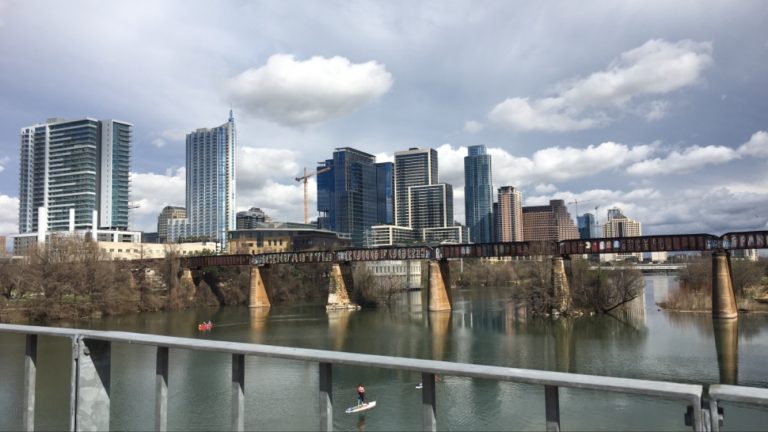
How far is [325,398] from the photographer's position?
172 inches

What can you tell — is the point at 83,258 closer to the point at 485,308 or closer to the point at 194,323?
the point at 194,323

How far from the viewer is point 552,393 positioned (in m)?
3.67

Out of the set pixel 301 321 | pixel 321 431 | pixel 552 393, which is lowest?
pixel 301 321

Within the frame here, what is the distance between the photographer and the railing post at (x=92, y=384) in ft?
17.4

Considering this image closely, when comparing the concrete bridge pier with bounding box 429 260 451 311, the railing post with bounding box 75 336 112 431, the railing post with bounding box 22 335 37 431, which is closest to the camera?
the railing post with bounding box 75 336 112 431

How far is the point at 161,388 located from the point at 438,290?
229ft

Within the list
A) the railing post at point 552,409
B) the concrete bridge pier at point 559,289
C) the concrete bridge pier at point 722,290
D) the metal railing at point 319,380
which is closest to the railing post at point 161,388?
the metal railing at point 319,380

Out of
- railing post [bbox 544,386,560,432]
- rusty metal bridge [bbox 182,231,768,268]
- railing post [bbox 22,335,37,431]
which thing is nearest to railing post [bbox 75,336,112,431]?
railing post [bbox 22,335,37,431]

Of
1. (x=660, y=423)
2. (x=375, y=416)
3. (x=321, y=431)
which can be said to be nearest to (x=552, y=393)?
(x=321, y=431)

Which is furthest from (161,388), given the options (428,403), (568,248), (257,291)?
(257,291)

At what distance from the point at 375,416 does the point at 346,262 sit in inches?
2467

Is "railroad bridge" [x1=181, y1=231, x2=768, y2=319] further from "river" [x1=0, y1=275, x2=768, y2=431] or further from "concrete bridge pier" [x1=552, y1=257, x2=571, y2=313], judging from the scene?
"river" [x1=0, y1=275, x2=768, y2=431]

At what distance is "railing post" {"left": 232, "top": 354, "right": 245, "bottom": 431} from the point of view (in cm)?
456

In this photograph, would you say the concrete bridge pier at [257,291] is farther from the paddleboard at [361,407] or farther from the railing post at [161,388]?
the railing post at [161,388]
